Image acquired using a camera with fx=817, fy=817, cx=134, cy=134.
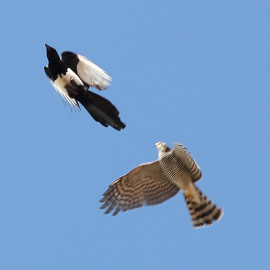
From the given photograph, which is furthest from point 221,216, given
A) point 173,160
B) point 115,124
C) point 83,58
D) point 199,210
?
point 83,58

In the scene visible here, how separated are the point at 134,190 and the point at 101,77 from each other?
2046mm

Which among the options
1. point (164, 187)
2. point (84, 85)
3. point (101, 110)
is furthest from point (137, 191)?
point (84, 85)

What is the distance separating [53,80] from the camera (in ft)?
46.2

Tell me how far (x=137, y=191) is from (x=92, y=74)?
85.7 inches

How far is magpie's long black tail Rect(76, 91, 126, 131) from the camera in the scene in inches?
549

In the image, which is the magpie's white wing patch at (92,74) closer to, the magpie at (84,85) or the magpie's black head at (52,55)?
the magpie at (84,85)

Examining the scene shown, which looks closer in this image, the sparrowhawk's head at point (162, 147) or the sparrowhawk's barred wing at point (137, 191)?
the sparrowhawk's head at point (162, 147)

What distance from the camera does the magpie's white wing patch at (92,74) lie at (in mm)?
14047

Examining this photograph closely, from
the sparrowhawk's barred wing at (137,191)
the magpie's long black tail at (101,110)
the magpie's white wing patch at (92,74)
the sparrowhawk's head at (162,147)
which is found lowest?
the sparrowhawk's barred wing at (137,191)

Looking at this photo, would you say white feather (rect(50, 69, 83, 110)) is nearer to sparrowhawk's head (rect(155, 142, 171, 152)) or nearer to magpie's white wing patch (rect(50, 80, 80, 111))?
magpie's white wing patch (rect(50, 80, 80, 111))

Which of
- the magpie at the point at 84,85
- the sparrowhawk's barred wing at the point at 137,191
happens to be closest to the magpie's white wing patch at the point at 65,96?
the magpie at the point at 84,85

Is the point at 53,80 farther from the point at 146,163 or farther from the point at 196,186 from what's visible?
the point at 196,186

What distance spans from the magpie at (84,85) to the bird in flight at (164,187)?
0.91 metres

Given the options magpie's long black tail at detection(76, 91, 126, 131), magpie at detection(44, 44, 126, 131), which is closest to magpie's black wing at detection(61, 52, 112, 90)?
magpie at detection(44, 44, 126, 131)
